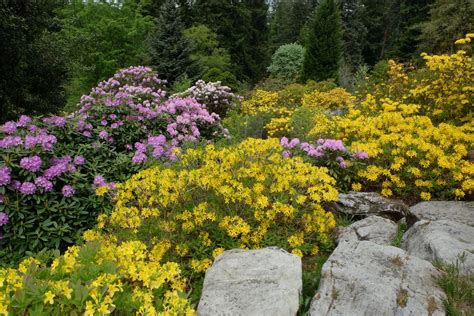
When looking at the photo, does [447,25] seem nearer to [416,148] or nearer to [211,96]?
[211,96]

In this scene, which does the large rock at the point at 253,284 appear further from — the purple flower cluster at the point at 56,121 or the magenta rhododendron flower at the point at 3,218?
the purple flower cluster at the point at 56,121

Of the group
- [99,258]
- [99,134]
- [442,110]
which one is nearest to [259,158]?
[99,258]

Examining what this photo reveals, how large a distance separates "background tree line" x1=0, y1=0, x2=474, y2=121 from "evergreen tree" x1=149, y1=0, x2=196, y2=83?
4cm

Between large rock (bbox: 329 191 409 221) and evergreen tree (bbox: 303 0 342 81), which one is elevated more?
evergreen tree (bbox: 303 0 342 81)

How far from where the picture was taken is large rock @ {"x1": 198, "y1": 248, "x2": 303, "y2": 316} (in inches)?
90.3

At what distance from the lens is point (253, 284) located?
97.4 inches

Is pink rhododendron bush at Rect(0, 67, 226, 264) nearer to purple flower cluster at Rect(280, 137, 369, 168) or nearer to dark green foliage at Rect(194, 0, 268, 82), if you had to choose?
purple flower cluster at Rect(280, 137, 369, 168)

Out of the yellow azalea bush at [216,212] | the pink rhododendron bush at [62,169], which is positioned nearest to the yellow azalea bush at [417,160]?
the yellow azalea bush at [216,212]

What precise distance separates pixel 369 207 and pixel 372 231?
2.20 feet

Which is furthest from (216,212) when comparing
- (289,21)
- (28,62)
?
(289,21)

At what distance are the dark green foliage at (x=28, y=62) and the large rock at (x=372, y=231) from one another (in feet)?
22.2

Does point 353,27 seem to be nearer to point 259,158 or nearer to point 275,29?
point 275,29

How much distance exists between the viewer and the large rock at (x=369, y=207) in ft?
13.4

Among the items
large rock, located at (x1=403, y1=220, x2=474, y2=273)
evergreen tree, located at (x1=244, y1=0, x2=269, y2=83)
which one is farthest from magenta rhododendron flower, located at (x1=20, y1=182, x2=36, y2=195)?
evergreen tree, located at (x1=244, y1=0, x2=269, y2=83)
